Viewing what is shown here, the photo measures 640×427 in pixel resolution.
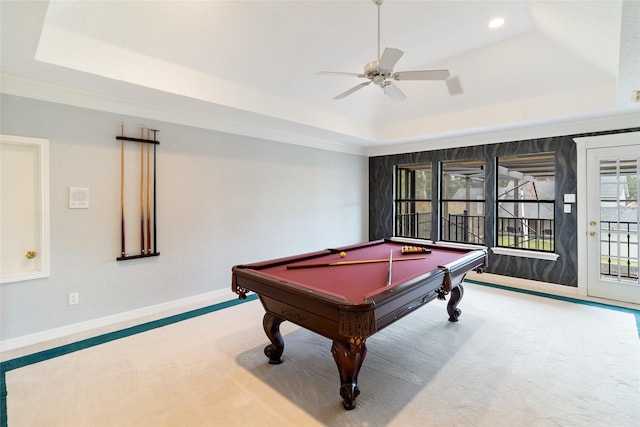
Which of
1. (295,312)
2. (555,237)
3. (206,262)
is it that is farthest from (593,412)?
(206,262)

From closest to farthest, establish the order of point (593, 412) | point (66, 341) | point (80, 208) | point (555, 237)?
→ point (593, 412)
point (66, 341)
point (80, 208)
point (555, 237)

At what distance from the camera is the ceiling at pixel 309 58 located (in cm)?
267

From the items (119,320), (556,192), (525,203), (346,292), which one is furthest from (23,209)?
(525,203)

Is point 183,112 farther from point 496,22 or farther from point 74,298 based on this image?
point 496,22

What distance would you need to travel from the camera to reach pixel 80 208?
3.25 m

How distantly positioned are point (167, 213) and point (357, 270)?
103 inches

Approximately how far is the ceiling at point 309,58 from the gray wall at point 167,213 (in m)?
0.26

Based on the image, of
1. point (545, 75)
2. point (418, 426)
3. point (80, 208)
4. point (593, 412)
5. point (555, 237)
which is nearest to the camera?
point (418, 426)

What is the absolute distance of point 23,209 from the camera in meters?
2.97

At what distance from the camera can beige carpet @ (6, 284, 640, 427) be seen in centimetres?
199

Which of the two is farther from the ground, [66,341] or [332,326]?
[332,326]

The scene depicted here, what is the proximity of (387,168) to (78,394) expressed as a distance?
5.94 metres

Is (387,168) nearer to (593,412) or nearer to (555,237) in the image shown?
(555,237)

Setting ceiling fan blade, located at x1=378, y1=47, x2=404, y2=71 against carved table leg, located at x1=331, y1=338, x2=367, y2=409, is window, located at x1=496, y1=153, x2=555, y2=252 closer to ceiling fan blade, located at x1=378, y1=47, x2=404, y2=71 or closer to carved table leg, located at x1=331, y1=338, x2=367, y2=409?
ceiling fan blade, located at x1=378, y1=47, x2=404, y2=71
